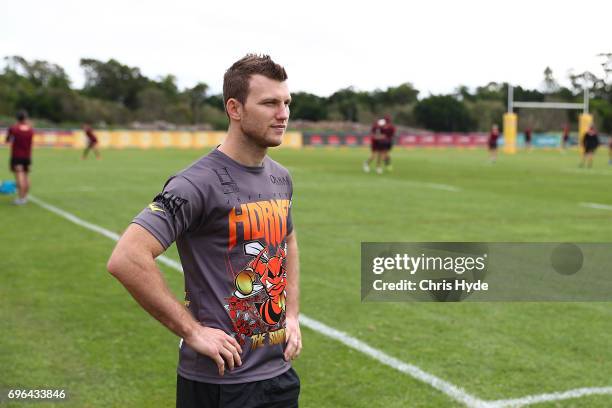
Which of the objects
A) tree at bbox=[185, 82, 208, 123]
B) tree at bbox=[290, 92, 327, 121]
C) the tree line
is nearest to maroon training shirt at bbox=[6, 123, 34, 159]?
the tree line

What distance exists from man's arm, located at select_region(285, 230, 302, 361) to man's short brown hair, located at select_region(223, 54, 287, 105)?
0.73 metres

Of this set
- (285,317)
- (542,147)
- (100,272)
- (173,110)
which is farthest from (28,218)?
(173,110)

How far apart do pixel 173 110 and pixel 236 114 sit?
3859 inches

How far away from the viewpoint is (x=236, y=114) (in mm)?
2707

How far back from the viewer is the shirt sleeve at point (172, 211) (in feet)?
8.10

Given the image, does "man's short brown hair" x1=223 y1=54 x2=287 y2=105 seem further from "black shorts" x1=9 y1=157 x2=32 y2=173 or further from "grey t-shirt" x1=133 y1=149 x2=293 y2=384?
"black shorts" x1=9 y1=157 x2=32 y2=173

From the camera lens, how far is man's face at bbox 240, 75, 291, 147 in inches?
105

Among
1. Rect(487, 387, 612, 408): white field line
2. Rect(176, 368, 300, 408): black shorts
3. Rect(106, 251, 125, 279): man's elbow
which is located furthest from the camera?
Rect(487, 387, 612, 408): white field line

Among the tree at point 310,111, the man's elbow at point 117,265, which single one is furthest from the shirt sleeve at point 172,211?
the tree at point 310,111

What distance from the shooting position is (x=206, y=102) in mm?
102750

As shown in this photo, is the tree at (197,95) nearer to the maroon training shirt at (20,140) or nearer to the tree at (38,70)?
the tree at (38,70)

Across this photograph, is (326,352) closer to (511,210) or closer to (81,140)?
(511,210)

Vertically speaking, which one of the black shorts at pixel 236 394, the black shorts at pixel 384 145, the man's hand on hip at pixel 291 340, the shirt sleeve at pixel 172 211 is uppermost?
the shirt sleeve at pixel 172 211

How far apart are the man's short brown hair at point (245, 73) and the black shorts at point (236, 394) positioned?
40.0 inches
